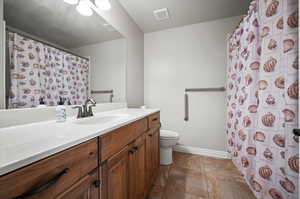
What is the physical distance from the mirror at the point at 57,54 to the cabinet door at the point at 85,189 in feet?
2.19

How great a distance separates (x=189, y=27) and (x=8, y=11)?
7.16 ft

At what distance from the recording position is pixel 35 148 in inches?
15.2

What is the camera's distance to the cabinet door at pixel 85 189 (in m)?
0.45

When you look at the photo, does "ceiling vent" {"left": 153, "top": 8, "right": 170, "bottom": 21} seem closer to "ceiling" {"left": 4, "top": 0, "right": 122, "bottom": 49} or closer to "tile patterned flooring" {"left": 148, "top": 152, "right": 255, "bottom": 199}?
"ceiling" {"left": 4, "top": 0, "right": 122, "bottom": 49}

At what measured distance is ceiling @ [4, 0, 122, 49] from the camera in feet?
2.52

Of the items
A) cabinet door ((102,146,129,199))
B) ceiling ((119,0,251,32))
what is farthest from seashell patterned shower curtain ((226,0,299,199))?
cabinet door ((102,146,129,199))

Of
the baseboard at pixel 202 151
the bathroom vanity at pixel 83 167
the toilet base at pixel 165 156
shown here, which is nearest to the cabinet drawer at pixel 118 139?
the bathroom vanity at pixel 83 167

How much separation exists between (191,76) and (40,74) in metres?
1.96

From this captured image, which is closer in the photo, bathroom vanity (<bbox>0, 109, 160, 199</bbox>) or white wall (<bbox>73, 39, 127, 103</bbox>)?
bathroom vanity (<bbox>0, 109, 160, 199</bbox>)

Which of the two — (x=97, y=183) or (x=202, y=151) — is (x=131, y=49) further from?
(x=202, y=151)

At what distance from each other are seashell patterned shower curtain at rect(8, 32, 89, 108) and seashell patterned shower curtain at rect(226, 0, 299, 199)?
1572mm

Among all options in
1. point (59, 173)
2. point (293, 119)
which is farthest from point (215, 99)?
point (59, 173)

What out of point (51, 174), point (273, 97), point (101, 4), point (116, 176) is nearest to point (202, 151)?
point (273, 97)

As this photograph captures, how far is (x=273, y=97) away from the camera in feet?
2.91
